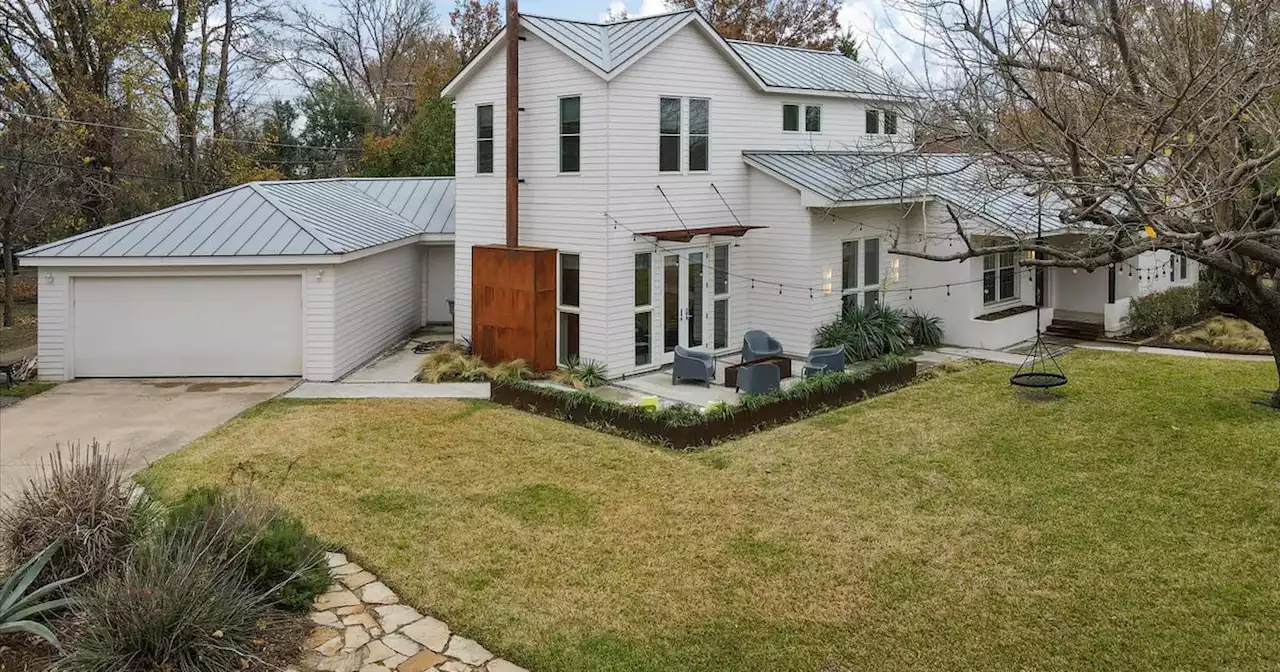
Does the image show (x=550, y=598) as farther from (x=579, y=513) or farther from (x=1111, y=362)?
(x=1111, y=362)

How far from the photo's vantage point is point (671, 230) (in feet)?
53.3

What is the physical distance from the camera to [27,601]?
6070mm

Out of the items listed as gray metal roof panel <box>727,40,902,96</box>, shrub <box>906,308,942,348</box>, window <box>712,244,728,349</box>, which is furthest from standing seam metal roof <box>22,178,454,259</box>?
shrub <box>906,308,942,348</box>

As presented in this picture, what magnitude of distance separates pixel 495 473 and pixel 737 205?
901cm

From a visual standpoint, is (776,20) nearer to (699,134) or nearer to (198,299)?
(699,134)

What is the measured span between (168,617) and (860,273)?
50.2 ft

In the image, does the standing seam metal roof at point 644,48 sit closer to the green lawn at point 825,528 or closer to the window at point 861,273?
the window at point 861,273

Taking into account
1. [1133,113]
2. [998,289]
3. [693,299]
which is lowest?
[693,299]

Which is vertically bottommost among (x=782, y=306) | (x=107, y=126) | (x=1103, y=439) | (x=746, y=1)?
(x=1103, y=439)

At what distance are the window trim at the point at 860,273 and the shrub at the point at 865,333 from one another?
298 millimetres

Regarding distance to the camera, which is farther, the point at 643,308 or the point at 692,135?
the point at 692,135

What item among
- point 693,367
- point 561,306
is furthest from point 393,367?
Result: point 693,367

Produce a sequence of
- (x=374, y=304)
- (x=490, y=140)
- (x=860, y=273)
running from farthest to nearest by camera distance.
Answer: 1. (x=860, y=273)
2. (x=374, y=304)
3. (x=490, y=140)

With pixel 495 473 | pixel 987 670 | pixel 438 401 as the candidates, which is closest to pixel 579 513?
pixel 495 473
